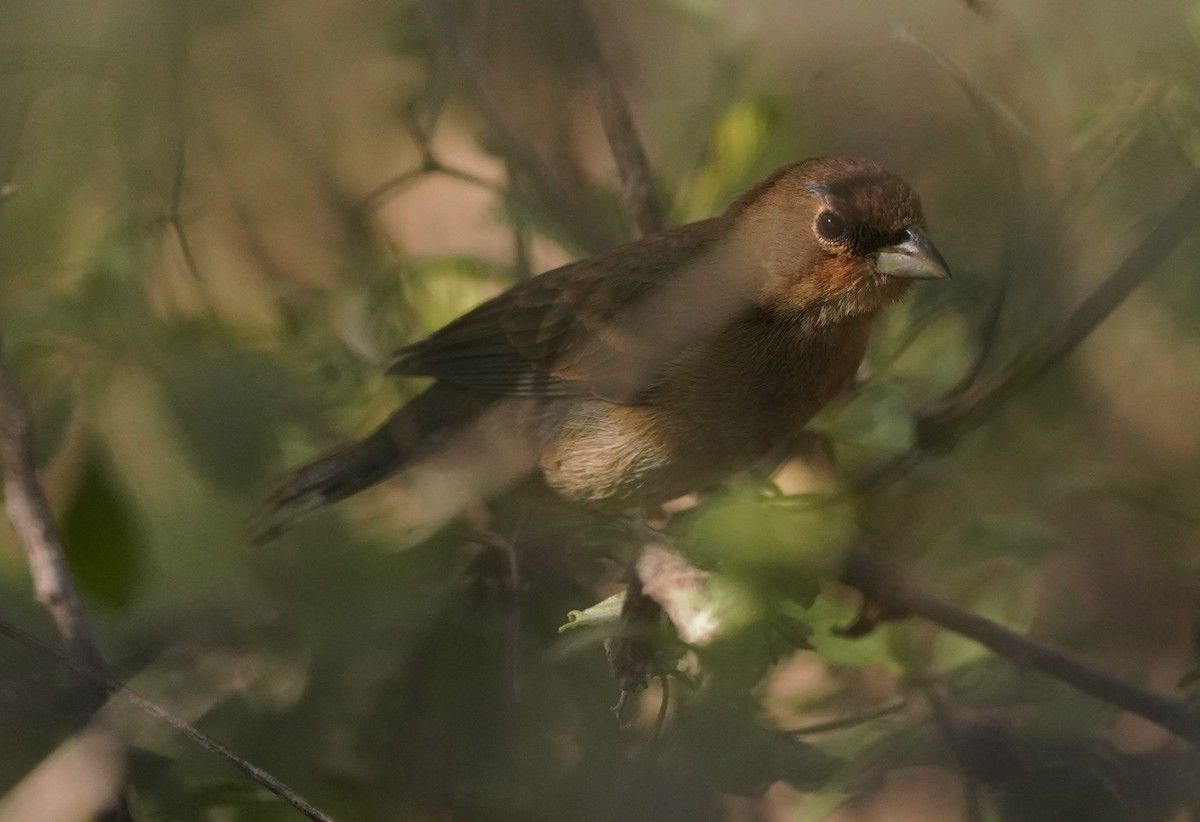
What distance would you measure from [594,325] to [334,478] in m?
0.78

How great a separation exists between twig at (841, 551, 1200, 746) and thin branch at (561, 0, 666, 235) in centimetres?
137

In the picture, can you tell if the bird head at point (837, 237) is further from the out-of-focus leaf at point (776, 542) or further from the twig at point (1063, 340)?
the out-of-focus leaf at point (776, 542)

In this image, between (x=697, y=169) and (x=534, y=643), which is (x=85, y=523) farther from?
(x=697, y=169)

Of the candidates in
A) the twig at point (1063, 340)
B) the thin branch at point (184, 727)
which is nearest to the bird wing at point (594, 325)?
the twig at point (1063, 340)

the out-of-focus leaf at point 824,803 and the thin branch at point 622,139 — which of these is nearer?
the out-of-focus leaf at point 824,803

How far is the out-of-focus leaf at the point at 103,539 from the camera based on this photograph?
2.80 metres

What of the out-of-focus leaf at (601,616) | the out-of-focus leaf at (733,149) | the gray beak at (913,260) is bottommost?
the out-of-focus leaf at (601,616)

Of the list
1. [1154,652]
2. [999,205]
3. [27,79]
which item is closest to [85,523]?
[27,79]

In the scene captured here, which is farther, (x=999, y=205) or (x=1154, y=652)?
(x=1154, y=652)

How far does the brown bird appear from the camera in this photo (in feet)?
10.6

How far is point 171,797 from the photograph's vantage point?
2.80 metres

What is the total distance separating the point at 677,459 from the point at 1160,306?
50.1 inches

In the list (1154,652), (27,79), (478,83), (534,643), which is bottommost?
(1154,652)

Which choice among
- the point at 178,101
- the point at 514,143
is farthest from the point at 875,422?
the point at 178,101
